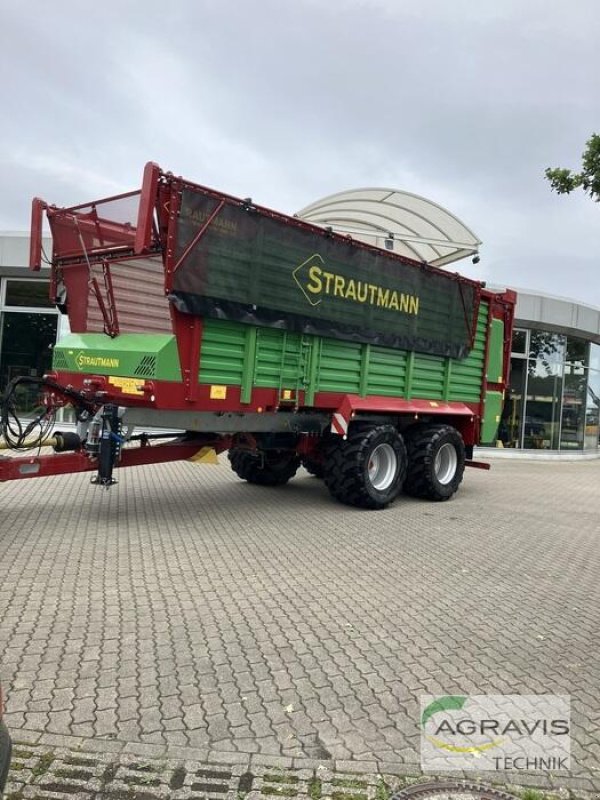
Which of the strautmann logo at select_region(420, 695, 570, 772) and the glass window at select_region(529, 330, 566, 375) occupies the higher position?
the glass window at select_region(529, 330, 566, 375)

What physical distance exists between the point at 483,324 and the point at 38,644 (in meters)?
8.26

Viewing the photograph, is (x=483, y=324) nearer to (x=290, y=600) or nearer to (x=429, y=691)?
(x=290, y=600)

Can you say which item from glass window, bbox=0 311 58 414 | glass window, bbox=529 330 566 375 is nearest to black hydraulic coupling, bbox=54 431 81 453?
glass window, bbox=0 311 58 414

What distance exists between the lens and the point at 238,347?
271 inches

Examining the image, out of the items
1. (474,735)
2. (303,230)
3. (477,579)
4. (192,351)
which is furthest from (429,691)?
(303,230)

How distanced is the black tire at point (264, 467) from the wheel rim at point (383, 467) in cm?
142

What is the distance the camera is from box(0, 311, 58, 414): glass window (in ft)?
51.6

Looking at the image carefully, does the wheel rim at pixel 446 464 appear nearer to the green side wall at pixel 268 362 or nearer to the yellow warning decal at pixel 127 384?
the green side wall at pixel 268 362

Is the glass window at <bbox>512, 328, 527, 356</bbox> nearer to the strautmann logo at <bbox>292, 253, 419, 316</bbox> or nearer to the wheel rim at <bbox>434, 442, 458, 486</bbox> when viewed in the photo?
the wheel rim at <bbox>434, 442, 458, 486</bbox>

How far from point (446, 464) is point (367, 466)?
2089mm

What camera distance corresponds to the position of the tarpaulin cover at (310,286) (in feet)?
20.8

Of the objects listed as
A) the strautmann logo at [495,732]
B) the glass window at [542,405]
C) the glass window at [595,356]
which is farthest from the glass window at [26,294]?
the glass window at [595,356]

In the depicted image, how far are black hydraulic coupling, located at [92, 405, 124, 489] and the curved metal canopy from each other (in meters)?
5.55

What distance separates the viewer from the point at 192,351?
639 centimetres
